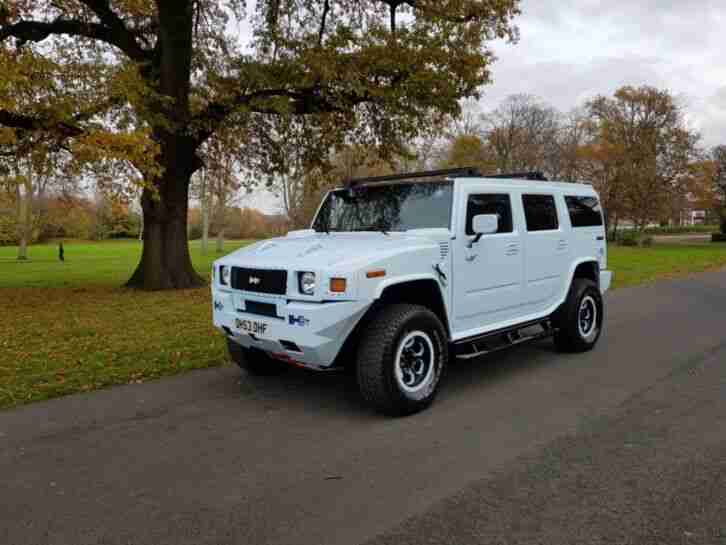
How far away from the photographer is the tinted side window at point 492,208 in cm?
539

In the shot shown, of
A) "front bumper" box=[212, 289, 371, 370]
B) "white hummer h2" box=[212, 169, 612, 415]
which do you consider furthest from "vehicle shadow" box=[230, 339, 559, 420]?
"front bumper" box=[212, 289, 371, 370]

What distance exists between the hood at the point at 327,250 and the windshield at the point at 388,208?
23 cm

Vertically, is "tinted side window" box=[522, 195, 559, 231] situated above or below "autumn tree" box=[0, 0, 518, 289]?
below

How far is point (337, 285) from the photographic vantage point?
4305 millimetres

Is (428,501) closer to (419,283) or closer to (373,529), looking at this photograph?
(373,529)

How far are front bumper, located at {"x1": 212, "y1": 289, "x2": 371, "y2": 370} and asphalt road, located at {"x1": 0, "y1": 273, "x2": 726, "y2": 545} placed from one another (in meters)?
0.56

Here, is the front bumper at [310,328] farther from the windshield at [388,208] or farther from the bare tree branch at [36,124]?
the bare tree branch at [36,124]

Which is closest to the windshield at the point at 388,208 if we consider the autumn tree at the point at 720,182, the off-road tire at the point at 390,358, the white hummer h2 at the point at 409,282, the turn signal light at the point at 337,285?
the white hummer h2 at the point at 409,282

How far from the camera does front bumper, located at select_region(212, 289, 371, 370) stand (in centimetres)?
433

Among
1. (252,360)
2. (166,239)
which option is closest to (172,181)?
(166,239)

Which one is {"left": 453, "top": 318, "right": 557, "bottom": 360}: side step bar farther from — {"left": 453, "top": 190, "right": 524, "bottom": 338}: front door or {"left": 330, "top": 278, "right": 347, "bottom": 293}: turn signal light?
{"left": 330, "top": 278, "right": 347, "bottom": 293}: turn signal light

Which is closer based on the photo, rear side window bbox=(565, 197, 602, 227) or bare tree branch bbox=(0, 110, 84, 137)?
rear side window bbox=(565, 197, 602, 227)

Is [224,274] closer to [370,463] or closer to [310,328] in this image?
[310,328]

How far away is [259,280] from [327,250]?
0.63 meters
